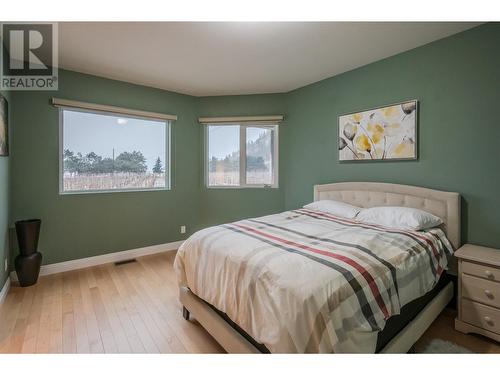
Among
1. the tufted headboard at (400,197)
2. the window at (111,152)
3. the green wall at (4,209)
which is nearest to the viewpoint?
the tufted headboard at (400,197)

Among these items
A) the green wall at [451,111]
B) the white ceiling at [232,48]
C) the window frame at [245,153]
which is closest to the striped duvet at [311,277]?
the green wall at [451,111]

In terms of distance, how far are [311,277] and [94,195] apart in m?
3.13

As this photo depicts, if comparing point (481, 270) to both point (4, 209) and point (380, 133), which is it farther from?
point (4, 209)

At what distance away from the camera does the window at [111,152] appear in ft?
10.2

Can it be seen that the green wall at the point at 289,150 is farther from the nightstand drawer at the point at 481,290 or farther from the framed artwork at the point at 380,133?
the nightstand drawer at the point at 481,290

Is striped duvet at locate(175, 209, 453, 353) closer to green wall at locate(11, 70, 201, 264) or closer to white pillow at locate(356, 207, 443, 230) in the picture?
white pillow at locate(356, 207, 443, 230)

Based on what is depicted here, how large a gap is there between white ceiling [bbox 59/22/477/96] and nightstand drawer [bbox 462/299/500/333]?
231cm

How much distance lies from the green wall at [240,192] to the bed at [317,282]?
164 centimetres

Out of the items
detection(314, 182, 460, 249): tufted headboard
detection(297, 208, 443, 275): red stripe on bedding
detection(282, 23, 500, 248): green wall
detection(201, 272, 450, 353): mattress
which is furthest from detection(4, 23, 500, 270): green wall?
detection(201, 272, 450, 353): mattress

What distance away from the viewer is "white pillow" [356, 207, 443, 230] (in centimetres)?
212

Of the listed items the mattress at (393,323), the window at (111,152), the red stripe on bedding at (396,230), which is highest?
the window at (111,152)

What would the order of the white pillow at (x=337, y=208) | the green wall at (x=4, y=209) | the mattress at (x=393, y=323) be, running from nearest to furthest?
the mattress at (x=393, y=323), the green wall at (x=4, y=209), the white pillow at (x=337, y=208)
